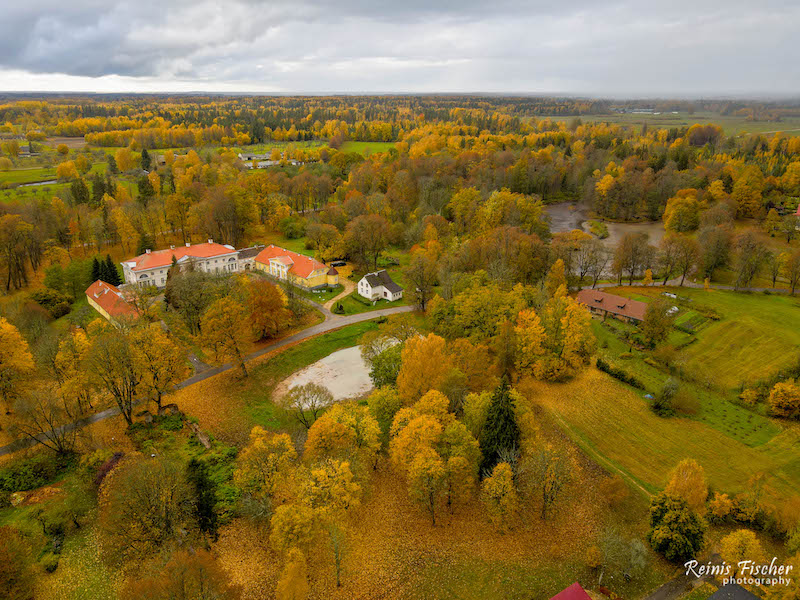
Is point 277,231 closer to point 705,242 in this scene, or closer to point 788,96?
point 705,242

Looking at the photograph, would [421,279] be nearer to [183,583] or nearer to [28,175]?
[183,583]

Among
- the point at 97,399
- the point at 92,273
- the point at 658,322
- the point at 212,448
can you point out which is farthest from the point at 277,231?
the point at 658,322

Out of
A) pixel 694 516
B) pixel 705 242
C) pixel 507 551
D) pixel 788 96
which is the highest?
pixel 788 96

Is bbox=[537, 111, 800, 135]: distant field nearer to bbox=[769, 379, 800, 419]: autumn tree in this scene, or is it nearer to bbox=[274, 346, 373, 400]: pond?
bbox=[769, 379, 800, 419]: autumn tree

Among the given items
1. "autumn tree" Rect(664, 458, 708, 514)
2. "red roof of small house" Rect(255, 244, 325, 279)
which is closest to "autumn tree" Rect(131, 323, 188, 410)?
"red roof of small house" Rect(255, 244, 325, 279)

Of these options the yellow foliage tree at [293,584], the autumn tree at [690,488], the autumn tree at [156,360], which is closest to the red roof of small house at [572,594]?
the autumn tree at [690,488]
